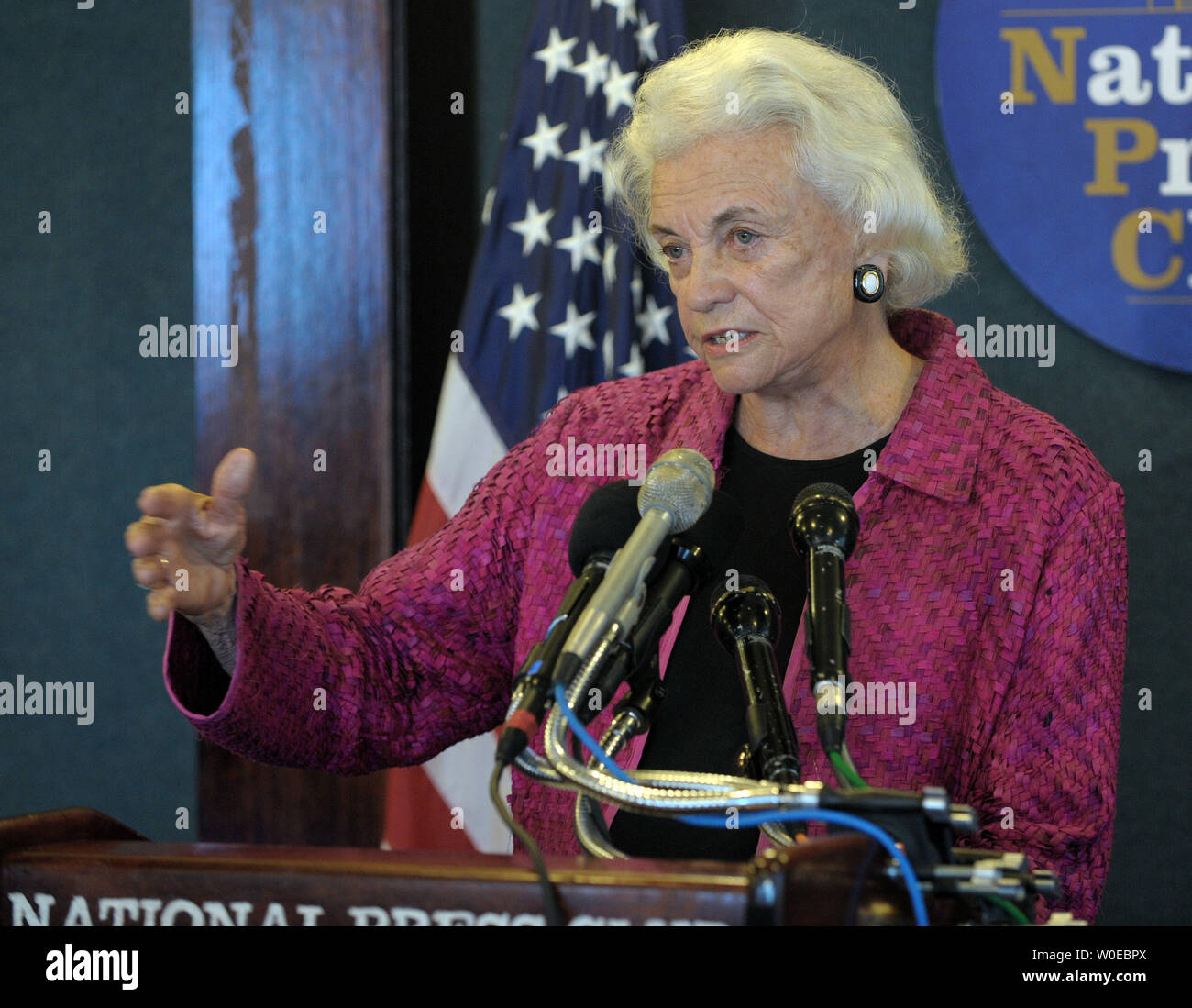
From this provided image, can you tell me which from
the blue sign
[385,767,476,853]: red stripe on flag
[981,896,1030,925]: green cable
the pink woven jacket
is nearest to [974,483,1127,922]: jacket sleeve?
the pink woven jacket

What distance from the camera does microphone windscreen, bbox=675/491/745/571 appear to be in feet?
3.51

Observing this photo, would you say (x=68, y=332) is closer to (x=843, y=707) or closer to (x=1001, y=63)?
(x=1001, y=63)

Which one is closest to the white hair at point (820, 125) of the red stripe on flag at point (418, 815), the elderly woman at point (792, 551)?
the elderly woman at point (792, 551)

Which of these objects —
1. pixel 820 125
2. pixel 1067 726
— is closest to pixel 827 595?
pixel 1067 726

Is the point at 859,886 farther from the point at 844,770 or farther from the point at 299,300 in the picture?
the point at 299,300

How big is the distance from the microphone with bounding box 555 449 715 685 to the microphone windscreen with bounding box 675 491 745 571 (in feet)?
0.08

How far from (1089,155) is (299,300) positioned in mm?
1557

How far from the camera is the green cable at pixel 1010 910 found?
0.92 m

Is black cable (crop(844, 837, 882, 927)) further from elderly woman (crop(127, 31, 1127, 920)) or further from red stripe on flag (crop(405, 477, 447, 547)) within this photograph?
red stripe on flag (crop(405, 477, 447, 547))

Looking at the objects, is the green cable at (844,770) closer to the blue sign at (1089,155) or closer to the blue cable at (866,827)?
the blue cable at (866,827)

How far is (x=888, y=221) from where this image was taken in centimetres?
167

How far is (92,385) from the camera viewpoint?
10.3ft

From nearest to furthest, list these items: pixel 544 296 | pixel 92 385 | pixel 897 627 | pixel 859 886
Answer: pixel 859 886, pixel 897 627, pixel 544 296, pixel 92 385

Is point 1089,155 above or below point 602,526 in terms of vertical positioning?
above
